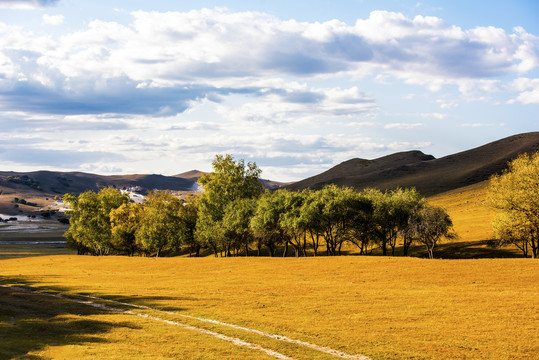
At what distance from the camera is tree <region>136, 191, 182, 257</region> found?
105 m

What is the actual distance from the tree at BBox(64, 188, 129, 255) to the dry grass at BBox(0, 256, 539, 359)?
5528cm

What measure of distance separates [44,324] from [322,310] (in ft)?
66.8

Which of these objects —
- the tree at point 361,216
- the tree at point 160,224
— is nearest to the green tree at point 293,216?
the tree at point 361,216

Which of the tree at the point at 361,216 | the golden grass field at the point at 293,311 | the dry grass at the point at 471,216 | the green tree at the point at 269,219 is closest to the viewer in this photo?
the golden grass field at the point at 293,311

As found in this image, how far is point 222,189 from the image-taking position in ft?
345

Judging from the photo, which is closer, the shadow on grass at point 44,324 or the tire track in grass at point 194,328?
the tire track in grass at point 194,328

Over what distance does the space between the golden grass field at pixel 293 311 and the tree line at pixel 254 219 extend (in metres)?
17.4

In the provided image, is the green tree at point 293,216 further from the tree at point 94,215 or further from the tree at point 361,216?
the tree at point 94,215

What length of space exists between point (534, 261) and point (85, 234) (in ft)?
350

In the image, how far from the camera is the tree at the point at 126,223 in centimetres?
11220

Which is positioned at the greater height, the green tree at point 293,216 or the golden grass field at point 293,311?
the green tree at point 293,216

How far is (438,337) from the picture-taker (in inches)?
1071

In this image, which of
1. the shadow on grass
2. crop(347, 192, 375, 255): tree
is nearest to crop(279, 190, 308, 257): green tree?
crop(347, 192, 375, 255): tree

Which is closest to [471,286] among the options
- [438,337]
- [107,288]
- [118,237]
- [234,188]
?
[438,337]
